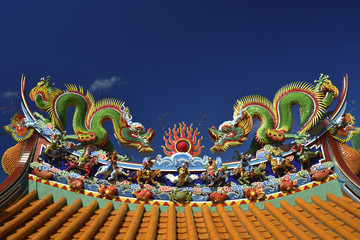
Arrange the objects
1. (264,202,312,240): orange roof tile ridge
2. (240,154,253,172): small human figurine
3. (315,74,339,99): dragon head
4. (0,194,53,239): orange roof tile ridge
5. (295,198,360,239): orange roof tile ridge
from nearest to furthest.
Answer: (295,198,360,239): orange roof tile ridge
(0,194,53,239): orange roof tile ridge
(264,202,312,240): orange roof tile ridge
(240,154,253,172): small human figurine
(315,74,339,99): dragon head

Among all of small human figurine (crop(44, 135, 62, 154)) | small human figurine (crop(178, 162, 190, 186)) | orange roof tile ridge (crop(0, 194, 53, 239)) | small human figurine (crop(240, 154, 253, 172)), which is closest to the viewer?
orange roof tile ridge (crop(0, 194, 53, 239))

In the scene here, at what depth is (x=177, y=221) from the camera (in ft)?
20.1

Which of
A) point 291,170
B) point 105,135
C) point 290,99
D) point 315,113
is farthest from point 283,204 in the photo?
point 105,135

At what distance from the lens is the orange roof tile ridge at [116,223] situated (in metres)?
4.97

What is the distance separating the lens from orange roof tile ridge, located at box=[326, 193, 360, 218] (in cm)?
548

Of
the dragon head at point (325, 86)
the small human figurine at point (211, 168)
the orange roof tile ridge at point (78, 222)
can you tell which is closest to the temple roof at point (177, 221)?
the orange roof tile ridge at point (78, 222)

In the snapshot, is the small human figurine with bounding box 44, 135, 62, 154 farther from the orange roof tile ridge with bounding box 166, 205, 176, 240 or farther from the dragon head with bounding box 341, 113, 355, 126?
the dragon head with bounding box 341, 113, 355, 126

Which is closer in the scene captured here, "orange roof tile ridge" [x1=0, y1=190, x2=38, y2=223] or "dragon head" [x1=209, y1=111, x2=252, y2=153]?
"orange roof tile ridge" [x1=0, y1=190, x2=38, y2=223]

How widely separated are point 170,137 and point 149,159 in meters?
1.30

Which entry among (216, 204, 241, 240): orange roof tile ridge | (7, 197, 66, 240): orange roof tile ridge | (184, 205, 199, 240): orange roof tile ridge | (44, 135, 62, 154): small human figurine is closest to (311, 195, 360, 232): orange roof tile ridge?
(216, 204, 241, 240): orange roof tile ridge

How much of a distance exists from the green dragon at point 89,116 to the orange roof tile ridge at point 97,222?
2.31 metres

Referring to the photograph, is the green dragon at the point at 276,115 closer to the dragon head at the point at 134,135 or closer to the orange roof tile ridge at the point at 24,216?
the dragon head at the point at 134,135

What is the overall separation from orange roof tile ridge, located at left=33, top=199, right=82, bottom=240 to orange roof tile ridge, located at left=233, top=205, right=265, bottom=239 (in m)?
3.65

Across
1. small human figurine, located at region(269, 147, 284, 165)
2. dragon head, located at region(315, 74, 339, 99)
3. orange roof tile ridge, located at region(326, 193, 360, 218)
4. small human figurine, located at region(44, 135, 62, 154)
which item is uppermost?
dragon head, located at region(315, 74, 339, 99)
